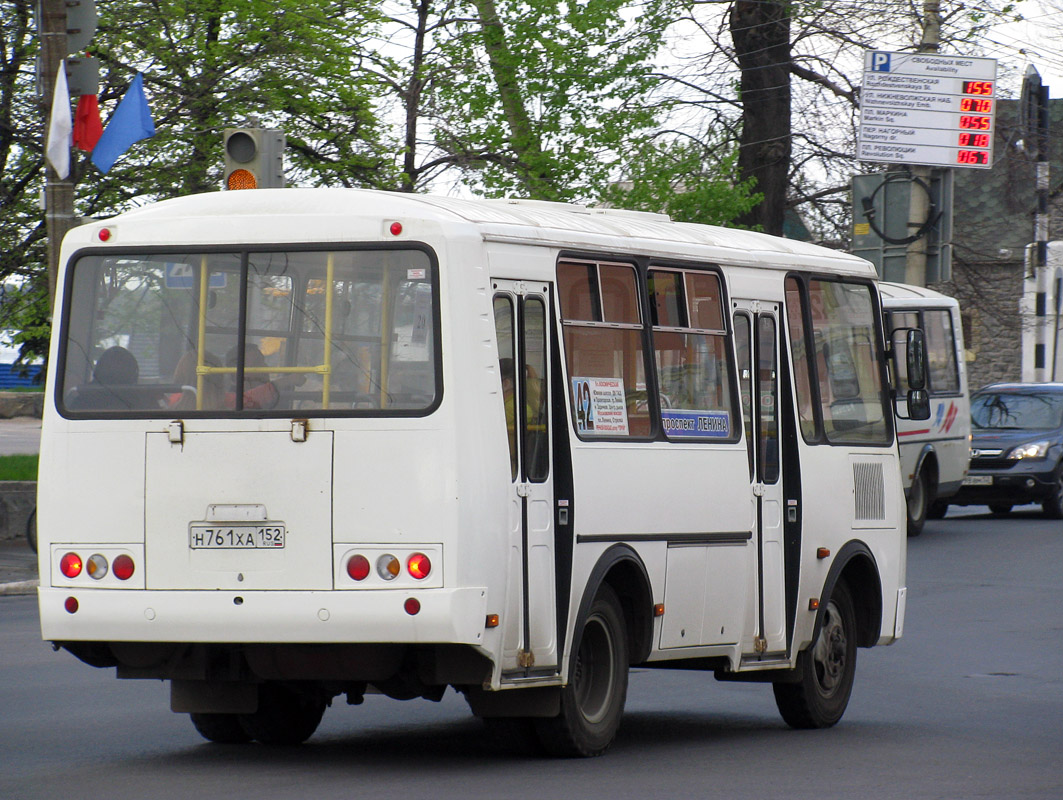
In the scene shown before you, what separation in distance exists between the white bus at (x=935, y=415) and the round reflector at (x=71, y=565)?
55.1 ft

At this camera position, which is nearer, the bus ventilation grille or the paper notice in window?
the paper notice in window

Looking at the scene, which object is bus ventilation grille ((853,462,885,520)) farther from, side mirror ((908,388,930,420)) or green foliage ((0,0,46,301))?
green foliage ((0,0,46,301))

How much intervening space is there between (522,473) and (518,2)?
16508 millimetres

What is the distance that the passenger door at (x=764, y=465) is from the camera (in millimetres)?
10000

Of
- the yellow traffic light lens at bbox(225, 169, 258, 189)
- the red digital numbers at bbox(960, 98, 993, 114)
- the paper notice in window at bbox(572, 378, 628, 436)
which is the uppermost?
the red digital numbers at bbox(960, 98, 993, 114)

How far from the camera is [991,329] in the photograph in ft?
161

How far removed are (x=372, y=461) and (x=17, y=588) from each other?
31.7 feet

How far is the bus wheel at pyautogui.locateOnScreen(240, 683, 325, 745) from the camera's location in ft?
30.1

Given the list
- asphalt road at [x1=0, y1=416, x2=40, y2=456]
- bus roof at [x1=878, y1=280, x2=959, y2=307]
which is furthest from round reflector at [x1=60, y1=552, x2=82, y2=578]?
asphalt road at [x1=0, y1=416, x2=40, y2=456]

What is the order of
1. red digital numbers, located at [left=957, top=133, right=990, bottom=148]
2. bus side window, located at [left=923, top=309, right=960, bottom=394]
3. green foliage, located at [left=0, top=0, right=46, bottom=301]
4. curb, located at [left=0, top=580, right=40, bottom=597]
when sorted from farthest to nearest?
red digital numbers, located at [left=957, top=133, right=990, bottom=148] < bus side window, located at [left=923, top=309, right=960, bottom=394] < green foliage, located at [left=0, top=0, right=46, bottom=301] < curb, located at [left=0, top=580, right=40, bottom=597]

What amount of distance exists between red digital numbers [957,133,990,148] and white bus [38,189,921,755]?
17.6 meters

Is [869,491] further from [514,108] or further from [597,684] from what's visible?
[514,108]

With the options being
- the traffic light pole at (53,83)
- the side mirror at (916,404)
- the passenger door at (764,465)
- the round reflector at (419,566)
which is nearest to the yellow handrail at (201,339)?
the round reflector at (419,566)

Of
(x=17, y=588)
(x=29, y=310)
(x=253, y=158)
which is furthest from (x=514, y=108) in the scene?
(x=253, y=158)
